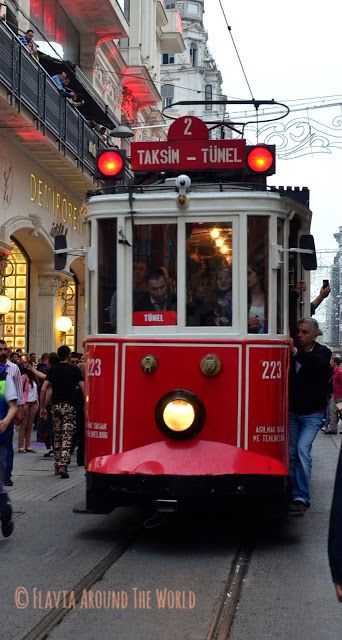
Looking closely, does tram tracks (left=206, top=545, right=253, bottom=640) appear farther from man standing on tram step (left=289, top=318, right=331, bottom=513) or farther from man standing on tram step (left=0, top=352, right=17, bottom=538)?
man standing on tram step (left=0, top=352, right=17, bottom=538)

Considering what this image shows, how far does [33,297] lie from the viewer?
81.1 ft

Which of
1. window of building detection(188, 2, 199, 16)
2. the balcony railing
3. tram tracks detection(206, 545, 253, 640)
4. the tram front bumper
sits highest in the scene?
window of building detection(188, 2, 199, 16)

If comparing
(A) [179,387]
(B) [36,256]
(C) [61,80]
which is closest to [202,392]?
(A) [179,387]

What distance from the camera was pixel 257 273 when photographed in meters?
8.76

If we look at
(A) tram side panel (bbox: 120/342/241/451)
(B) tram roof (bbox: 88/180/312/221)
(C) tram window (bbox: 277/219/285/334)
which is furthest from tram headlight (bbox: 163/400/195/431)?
(B) tram roof (bbox: 88/180/312/221)

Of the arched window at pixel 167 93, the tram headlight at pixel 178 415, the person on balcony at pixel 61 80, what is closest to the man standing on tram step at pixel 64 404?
the tram headlight at pixel 178 415

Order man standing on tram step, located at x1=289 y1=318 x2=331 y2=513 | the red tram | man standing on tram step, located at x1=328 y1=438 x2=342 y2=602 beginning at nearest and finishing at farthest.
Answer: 1. man standing on tram step, located at x1=328 y1=438 x2=342 y2=602
2. the red tram
3. man standing on tram step, located at x1=289 y1=318 x2=331 y2=513

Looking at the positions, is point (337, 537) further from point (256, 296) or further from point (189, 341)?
point (256, 296)

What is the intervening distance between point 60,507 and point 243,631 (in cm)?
514

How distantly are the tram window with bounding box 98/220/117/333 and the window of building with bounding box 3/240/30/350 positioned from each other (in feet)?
50.3

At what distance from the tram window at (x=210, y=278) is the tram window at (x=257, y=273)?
17cm

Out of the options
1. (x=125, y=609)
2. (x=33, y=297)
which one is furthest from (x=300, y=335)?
(x=33, y=297)

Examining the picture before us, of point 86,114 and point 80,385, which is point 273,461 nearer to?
point 80,385

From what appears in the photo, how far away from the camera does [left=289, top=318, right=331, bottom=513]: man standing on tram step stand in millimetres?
9328
